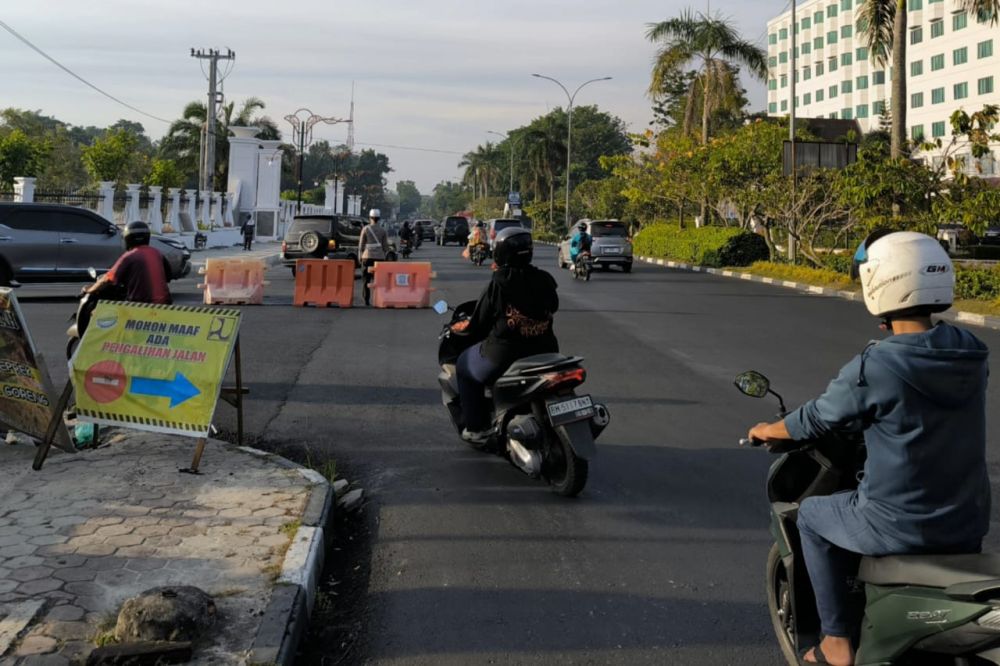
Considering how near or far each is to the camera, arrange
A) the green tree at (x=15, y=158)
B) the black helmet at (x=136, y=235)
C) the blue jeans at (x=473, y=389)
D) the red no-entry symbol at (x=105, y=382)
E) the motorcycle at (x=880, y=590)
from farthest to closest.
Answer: the green tree at (x=15, y=158) → the black helmet at (x=136, y=235) → the blue jeans at (x=473, y=389) → the red no-entry symbol at (x=105, y=382) → the motorcycle at (x=880, y=590)

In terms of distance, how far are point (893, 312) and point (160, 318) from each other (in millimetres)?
4991

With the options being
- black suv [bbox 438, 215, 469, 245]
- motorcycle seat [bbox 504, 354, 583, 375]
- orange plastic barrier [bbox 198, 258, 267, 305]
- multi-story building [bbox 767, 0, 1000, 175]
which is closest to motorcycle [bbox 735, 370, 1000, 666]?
motorcycle seat [bbox 504, 354, 583, 375]

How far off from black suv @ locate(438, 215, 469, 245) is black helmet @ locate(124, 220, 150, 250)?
52.7 m

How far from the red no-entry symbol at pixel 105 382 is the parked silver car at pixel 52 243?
13.6 m

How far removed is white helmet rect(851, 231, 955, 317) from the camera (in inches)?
119

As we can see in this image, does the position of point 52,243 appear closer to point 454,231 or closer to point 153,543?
point 153,543

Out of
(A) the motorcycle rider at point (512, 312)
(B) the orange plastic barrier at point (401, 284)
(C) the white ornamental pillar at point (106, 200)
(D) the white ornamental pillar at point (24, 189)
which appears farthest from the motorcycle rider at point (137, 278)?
(C) the white ornamental pillar at point (106, 200)

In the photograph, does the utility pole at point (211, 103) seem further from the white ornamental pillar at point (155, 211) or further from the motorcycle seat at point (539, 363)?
the motorcycle seat at point (539, 363)

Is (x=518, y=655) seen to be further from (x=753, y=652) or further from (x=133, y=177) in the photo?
(x=133, y=177)

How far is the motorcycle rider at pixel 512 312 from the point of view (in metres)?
6.53

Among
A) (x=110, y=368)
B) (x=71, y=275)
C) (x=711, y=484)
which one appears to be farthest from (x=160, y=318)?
(x=71, y=275)

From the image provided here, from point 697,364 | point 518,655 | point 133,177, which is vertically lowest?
point 518,655

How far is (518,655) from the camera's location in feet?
13.1

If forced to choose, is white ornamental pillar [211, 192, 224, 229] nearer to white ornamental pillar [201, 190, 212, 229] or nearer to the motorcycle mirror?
white ornamental pillar [201, 190, 212, 229]
